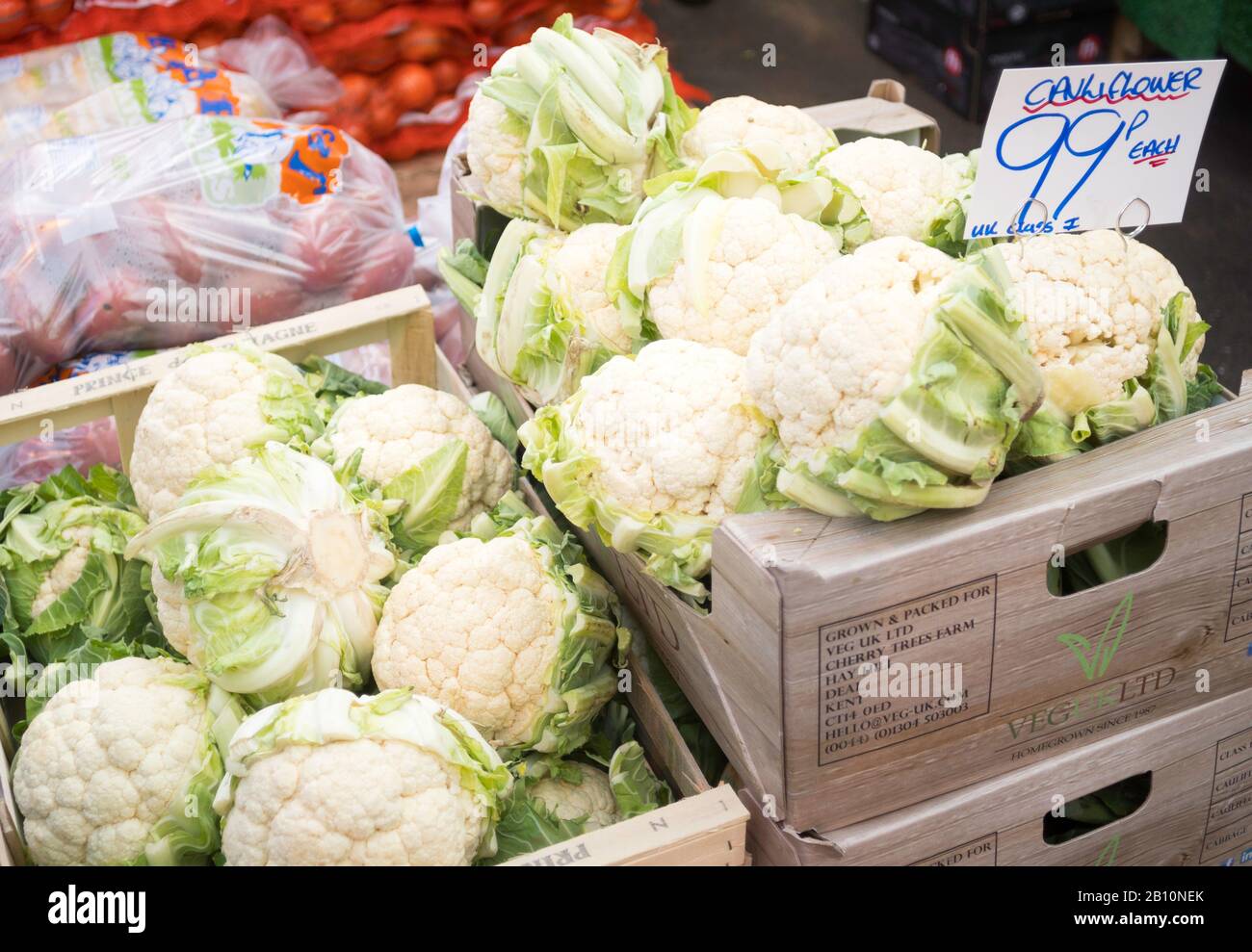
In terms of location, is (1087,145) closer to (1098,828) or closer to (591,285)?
(591,285)

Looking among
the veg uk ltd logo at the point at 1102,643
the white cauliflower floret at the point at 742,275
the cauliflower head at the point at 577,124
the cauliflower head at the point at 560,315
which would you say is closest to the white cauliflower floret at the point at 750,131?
the cauliflower head at the point at 577,124

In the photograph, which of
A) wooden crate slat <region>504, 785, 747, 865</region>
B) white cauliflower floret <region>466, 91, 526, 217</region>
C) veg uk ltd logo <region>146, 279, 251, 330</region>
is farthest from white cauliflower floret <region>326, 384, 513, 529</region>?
veg uk ltd logo <region>146, 279, 251, 330</region>

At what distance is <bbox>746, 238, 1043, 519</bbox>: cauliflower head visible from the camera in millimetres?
1285

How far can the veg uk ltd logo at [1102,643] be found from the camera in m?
1.47

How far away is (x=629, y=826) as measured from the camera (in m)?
1.46

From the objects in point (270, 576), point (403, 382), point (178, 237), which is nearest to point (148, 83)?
point (178, 237)

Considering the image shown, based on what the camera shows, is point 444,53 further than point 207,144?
Yes

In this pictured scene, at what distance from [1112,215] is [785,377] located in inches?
20.6

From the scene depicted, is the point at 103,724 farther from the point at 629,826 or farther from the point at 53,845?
the point at 629,826

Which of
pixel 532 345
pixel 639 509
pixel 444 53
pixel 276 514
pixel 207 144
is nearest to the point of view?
pixel 639 509

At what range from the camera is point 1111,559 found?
1.55 metres

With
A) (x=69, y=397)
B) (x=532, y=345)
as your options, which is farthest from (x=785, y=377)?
(x=69, y=397)

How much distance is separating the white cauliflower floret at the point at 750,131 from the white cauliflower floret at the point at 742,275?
374mm
